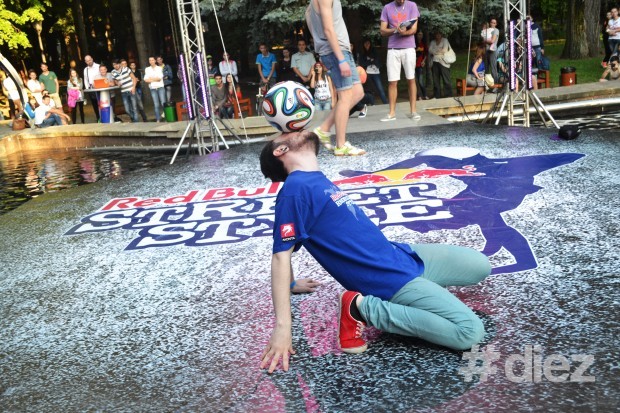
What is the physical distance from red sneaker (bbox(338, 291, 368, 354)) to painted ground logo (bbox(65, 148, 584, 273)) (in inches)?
46.3

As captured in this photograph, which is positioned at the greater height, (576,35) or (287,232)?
(576,35)

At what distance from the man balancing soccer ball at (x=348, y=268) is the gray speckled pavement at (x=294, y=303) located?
0.41ft

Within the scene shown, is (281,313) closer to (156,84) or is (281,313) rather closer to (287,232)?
(287,232)

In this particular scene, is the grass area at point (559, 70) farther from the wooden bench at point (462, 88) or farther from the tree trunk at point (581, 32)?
the wooden bench at point (462, 88)

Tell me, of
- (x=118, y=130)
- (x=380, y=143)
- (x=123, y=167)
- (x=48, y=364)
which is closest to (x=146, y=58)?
(x=118, y=130)

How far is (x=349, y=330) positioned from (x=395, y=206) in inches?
97.0

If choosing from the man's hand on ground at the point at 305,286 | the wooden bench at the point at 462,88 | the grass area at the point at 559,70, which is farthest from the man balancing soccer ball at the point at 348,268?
the grass area at the point at 559,70

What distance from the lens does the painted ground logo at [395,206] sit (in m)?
4.85

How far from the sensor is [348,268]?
303 cm

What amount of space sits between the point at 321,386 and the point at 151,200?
161 inches

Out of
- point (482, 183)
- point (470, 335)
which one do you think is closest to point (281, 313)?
point (470, 335)

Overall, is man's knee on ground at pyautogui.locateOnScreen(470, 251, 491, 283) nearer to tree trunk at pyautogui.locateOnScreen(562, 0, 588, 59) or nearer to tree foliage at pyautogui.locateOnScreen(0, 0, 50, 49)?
tree trunk at pyautogui.locateOnScreen(562, 0, 588, 59)

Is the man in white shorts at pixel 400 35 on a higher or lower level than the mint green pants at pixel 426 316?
higher

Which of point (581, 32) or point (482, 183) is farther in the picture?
point (581, 32)
